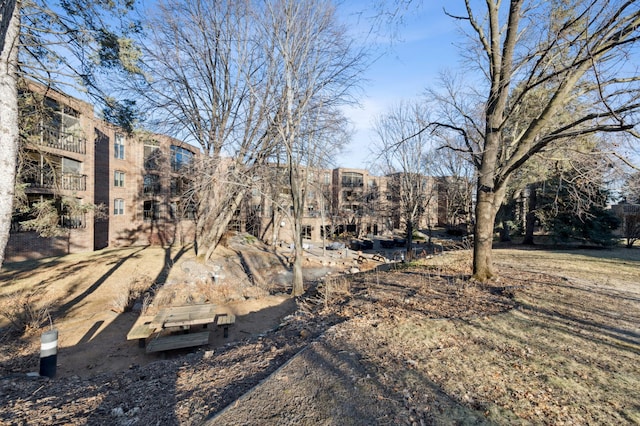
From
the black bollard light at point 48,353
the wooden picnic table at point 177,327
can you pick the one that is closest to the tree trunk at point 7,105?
the black bollard light at point 48,353

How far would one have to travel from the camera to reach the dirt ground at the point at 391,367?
8.95ft

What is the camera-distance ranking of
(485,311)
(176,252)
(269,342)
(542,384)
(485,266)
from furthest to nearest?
(176,252) → (485,266) → (485,311) → (269,342) → (542,384)

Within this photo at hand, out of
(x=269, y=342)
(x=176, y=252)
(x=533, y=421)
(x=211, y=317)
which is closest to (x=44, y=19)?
(x=211, y=317)

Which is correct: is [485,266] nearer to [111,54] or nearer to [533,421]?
[533,421]

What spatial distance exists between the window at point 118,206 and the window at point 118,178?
1.23 metres

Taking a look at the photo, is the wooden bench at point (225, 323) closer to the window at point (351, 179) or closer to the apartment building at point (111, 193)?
the apartment building at point (111, 193)

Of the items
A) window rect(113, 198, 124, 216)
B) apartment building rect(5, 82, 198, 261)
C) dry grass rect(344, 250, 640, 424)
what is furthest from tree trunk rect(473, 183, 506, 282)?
window rect(113, 198, 124, 216)

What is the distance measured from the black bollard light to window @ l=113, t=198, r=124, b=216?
21.9 metres

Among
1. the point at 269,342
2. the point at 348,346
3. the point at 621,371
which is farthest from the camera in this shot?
the point at 269,342

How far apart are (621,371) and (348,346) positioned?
3201mm

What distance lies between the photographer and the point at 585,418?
2.57 meters

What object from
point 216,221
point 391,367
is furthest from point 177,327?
point 216,221

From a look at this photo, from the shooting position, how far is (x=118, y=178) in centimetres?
2297

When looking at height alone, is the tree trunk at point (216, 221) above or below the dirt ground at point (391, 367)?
above
